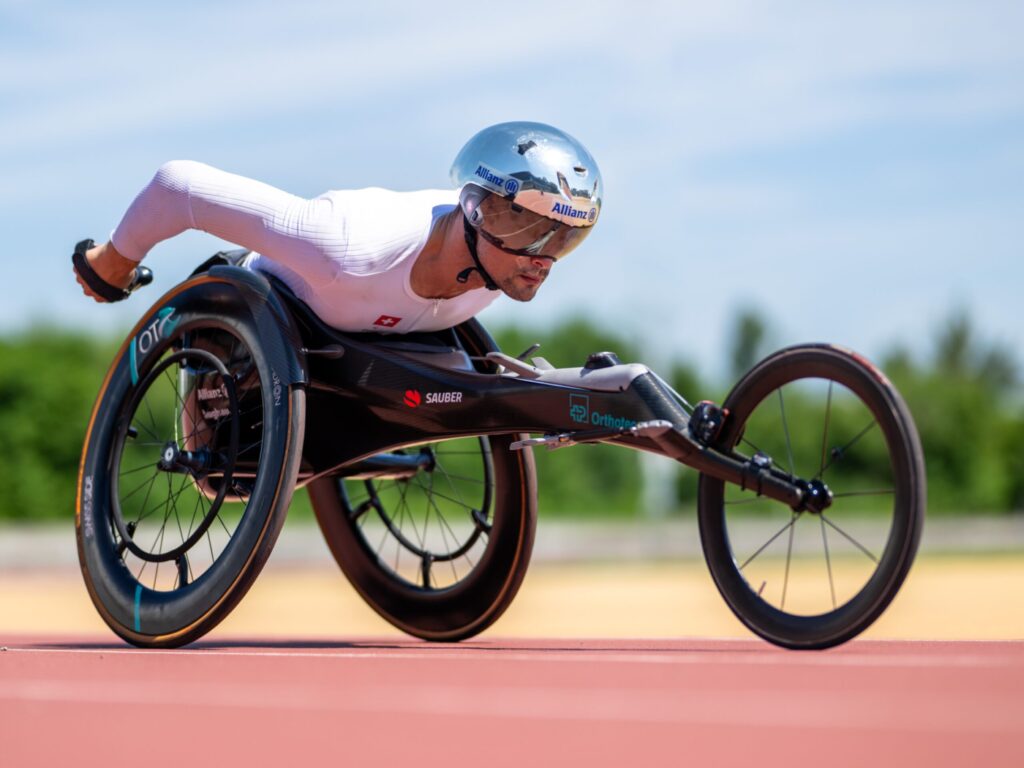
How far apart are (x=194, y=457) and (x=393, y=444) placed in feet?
3.06

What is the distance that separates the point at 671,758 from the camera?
3732mm

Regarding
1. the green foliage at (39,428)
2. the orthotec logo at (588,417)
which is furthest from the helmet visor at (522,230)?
the green foliage at (39,428)

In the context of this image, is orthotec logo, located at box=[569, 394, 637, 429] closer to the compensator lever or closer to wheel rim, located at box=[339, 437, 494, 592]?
the compensator lever

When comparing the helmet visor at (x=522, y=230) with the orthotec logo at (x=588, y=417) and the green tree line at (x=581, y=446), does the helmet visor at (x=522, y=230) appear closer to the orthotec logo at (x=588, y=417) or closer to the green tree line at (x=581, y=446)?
the orthotec logo at (x=588, y=417)

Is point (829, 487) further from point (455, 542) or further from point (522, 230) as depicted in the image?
point (455, 542)

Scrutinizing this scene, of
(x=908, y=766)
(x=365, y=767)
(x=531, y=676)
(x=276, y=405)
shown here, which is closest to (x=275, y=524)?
(x=276, y=405)

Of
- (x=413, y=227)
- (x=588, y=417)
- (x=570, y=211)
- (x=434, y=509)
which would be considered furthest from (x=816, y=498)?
(x=434, y=509)

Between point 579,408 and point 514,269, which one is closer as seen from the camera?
point 579,408

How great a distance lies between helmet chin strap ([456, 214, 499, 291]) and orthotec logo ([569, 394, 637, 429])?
752 millimetres

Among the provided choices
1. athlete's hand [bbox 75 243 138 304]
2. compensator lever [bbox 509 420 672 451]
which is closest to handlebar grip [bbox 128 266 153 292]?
athlete's hand [bbox 75 243 138 304]

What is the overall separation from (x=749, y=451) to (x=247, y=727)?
8.81 feet

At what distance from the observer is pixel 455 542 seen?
809cm

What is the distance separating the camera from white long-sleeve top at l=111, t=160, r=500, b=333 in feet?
23.3

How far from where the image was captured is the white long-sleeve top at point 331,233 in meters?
7.09
